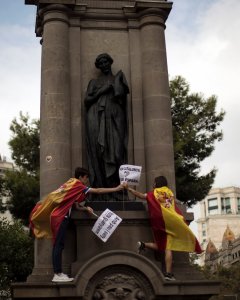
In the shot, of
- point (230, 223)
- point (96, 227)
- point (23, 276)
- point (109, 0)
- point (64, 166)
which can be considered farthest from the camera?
point (230, 223)

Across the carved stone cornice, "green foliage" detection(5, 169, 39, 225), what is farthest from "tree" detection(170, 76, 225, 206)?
the carved stone cornice

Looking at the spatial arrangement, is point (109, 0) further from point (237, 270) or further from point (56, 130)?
point (237, 270)

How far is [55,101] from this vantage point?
42.7 feet

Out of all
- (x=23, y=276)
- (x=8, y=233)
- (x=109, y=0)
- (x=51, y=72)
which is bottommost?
(x=23, y=276)

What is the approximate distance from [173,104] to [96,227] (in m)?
19.0

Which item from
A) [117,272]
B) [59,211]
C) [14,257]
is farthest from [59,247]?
[14,257]

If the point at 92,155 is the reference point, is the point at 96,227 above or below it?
below

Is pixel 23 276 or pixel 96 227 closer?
pixel 96 227

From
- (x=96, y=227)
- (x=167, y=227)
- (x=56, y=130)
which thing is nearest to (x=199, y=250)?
(x=167, y=227)

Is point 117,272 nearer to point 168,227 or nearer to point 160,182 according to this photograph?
point 168,227

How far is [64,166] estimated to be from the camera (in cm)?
1263

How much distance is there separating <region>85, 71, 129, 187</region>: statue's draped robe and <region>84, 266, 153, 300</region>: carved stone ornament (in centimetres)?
237

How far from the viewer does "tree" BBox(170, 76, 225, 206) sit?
86.1 feet

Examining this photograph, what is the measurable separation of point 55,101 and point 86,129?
955mm
